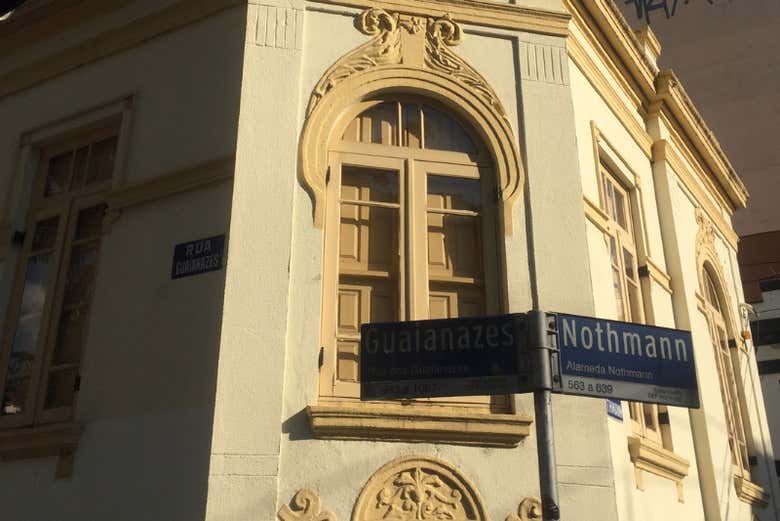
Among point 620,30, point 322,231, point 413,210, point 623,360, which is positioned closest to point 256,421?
point 322,231

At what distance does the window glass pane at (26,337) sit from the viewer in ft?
26.6

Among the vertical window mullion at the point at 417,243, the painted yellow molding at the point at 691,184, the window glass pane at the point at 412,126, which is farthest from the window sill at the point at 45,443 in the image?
the painted yellow molding at the point at 691,184

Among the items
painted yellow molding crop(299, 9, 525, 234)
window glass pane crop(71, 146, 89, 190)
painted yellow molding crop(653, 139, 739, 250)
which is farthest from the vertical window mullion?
painted yellow molding crop(653, 139, 739, 250)

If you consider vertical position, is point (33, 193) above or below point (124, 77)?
below

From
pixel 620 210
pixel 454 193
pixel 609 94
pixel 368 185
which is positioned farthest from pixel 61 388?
pixel 609 94

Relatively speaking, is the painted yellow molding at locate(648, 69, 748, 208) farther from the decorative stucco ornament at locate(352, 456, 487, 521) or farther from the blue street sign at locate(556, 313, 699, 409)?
the blue street sign at locate(556, 313, 699, 409)

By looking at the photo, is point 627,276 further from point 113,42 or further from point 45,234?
point 45,234

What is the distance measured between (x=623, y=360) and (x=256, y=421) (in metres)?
3.07

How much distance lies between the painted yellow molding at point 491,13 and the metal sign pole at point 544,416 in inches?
192

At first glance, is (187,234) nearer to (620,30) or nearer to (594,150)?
(594,150)

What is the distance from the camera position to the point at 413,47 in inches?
317

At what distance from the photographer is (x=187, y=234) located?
745 cm

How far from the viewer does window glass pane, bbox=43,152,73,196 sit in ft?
29.6

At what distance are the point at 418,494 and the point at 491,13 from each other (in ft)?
15.8
